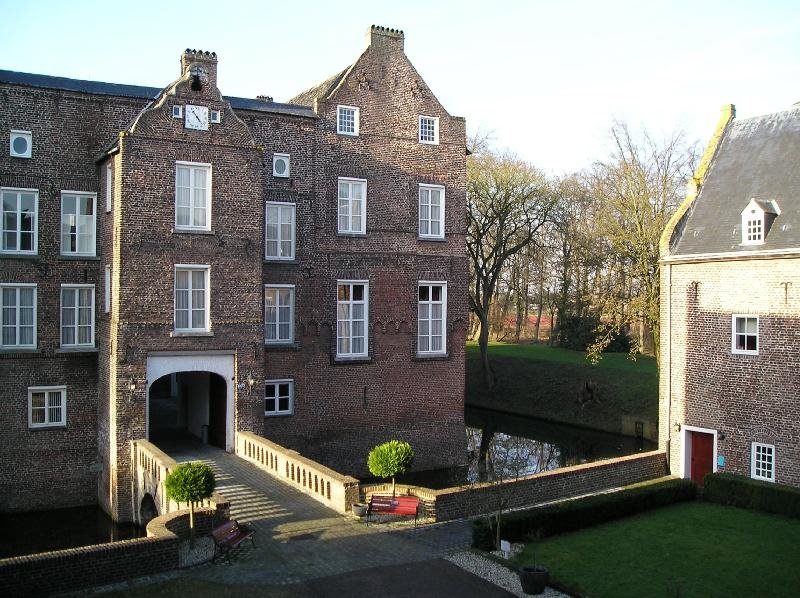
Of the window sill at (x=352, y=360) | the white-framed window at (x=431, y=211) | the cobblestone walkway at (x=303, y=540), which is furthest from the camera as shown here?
the white-framed window at (x=431, y=211)

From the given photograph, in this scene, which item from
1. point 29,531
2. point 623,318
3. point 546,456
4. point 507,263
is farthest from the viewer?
point 507,263

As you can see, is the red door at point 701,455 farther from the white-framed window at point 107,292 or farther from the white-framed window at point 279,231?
the white-framed window at point 107,292

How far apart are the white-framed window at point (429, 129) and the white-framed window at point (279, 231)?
5945mm

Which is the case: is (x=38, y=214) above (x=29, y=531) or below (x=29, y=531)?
above

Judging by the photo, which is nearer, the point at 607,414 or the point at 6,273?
the point at 6,273

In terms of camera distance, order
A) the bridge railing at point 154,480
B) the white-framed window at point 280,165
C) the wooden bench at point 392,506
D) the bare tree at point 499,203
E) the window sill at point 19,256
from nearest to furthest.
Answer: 1. the bridge railing at point 154,480
2. the wooden bench at point 392,506
3. the window sill at point 19,256
4. the white-framed window at point 280,165
5. the bare tree at point 499,203

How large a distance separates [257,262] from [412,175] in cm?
800

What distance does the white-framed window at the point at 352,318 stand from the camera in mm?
27172

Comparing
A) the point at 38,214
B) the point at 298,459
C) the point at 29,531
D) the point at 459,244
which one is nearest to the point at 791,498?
Answer: the point at 298,459

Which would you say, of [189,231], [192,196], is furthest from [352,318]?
[192,196]

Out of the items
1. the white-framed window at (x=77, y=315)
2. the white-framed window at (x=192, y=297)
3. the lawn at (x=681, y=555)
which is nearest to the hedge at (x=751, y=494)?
the lawn at (x=681, y=555)

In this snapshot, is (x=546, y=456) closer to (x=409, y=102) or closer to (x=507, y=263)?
(x=409, y=102)

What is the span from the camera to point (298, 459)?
1911 cm

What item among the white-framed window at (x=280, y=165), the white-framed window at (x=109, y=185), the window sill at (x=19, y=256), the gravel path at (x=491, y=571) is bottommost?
the gravel path at (x=491, y=571)
